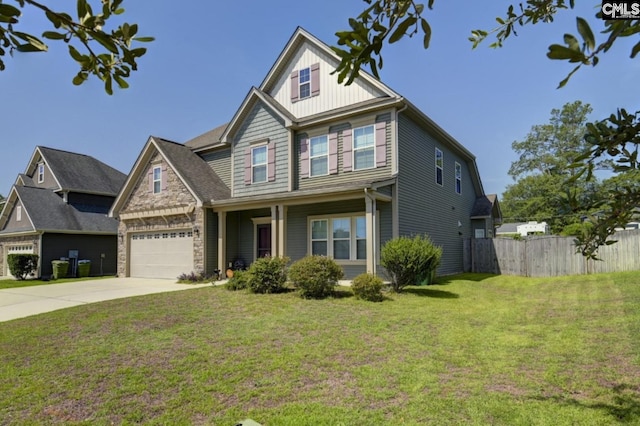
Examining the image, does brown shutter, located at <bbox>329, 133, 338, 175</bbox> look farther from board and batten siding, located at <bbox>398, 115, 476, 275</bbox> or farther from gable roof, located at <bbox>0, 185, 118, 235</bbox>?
gable roof, located at <bbox>0, 185, 118, 235</bbox>

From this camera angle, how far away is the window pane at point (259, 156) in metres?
16.4

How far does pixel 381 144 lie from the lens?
533 inches

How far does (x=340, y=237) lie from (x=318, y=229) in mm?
1049

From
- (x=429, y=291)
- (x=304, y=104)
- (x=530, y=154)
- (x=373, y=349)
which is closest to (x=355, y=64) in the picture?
(x=373, y=349)

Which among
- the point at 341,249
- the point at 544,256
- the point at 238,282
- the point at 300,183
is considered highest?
the point at 300,183

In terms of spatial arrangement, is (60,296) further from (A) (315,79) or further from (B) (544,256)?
(B) (544,256)

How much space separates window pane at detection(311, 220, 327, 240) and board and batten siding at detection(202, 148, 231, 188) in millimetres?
5179

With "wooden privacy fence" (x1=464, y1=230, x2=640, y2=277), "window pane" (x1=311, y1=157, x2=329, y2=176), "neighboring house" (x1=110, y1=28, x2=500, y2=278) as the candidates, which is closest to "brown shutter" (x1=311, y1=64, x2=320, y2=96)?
"neighboring house" (x1=110, y1=28, x2=500, y2=278)

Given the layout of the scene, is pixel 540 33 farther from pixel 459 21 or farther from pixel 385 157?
pixel 385 157

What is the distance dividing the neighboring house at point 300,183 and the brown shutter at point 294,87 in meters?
0.04

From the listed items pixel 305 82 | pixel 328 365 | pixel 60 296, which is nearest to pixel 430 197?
pixel 305 82

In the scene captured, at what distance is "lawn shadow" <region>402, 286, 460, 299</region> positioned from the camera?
35.9 ft

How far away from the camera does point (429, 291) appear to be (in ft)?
38.8

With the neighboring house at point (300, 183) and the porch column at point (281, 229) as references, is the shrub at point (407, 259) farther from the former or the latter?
the porch column at point (281, 229)
